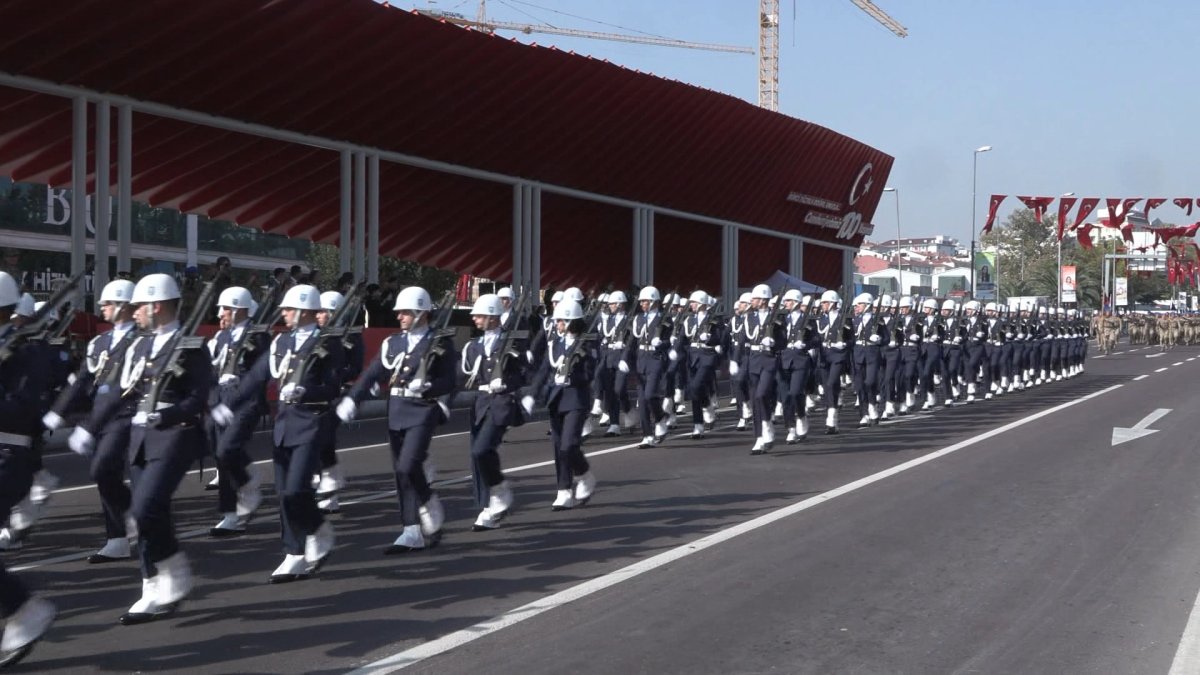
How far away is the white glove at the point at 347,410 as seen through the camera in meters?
8.42

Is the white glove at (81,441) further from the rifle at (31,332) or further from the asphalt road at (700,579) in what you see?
the asphalt road at (700,579)

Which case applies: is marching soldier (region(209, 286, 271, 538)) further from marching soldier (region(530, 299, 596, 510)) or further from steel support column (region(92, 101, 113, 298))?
steel support column (region(92, 101, 113, 298))

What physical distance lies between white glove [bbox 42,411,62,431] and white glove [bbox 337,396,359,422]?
1816mm

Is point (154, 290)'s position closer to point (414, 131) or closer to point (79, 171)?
point (79, 171)

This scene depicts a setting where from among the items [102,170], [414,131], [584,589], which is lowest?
[584,589]

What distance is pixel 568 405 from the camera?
11516 millimetres

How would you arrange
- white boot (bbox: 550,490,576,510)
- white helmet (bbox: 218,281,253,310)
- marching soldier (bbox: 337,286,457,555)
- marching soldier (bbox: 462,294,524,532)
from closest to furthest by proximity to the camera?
marching soldier (bbox: 337,286,457,555) < marching soldier (bbox: 462,294,524,532) < white helmet (bbox: 218,281,253,310) < white boot (bbox: 550,490,576,510)

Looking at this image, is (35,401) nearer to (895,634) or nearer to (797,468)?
(895,634)

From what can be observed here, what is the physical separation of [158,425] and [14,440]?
0.91 m

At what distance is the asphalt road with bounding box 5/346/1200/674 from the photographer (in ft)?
21.3

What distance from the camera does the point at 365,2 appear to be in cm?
2262

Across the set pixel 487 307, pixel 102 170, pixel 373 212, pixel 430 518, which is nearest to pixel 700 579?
pixel 430 518

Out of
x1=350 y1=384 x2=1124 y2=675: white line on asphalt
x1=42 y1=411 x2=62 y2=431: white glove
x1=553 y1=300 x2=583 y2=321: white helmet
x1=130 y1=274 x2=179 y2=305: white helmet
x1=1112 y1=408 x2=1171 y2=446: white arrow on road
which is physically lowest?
x1=350 y1=384 x2=1124 y2=675: white line on asphalt

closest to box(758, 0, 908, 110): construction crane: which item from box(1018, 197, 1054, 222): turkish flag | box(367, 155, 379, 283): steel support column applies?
box(1018, 197, 1054, 222): turkish flag
